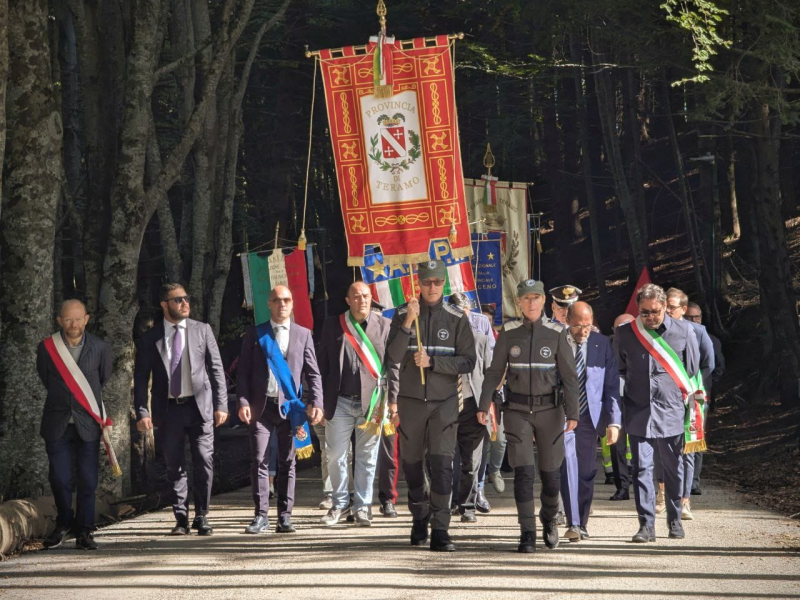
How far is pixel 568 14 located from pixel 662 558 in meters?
12.7

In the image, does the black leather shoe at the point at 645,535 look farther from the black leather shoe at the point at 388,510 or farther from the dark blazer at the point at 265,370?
the dark blazer at the point at 265,370

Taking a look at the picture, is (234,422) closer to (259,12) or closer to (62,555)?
(259,12)

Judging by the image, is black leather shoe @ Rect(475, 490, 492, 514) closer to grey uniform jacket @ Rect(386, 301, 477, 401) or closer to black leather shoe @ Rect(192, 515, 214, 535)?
grey uniform jacket @ Rect(386, 301, 477, 401)

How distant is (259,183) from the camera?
1404 inches

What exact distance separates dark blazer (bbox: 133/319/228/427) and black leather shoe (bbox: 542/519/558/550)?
2.89 meters

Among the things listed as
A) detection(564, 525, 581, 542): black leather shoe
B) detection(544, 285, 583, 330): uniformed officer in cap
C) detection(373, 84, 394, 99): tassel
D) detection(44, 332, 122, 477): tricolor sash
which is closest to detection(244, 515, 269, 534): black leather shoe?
detection(44, 332, 122, 477): tricolor sash

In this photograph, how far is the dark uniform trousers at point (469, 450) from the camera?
1069cm

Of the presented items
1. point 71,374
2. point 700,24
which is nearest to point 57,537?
point 71,374

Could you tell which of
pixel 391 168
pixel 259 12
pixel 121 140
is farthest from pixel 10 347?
pixel 259 12

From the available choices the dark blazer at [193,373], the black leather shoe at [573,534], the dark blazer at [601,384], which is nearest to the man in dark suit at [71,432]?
the dark blazer at [193,373]

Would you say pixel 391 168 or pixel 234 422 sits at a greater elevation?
pixel 391 168

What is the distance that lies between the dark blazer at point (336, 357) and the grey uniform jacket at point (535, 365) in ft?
5.40

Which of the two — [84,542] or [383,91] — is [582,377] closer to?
[84,542]

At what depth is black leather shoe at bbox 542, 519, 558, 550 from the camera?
935 centimetres
